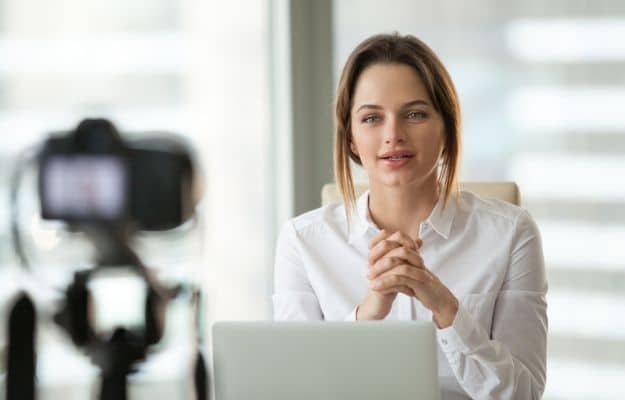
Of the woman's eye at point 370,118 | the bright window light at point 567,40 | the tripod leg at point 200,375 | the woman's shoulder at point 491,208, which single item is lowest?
the woman's shoulder at point 491,208

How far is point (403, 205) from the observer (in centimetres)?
183

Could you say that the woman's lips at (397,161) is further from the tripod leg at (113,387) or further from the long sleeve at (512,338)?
the tripod leg at (113,387)

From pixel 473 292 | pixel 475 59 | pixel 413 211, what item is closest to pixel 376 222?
pixel 413 211

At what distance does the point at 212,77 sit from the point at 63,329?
2415 mm

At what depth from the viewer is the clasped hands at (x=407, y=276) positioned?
4.80 feet

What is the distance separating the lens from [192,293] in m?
0.44

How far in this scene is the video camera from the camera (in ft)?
1.25

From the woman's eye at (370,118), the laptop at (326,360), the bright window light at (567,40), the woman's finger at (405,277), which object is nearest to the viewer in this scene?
the laptop at (326,360)

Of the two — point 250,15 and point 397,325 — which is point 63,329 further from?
point 250,15

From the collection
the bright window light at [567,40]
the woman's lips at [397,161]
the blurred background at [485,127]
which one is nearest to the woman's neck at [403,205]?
the woman's lips at [397,161]

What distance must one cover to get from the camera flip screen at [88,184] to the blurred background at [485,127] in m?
2.40

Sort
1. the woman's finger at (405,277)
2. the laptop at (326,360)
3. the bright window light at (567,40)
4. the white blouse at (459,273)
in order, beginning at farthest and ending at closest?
the bright window light at (567,40), the white blouse at (459,273), the woman's finger at (405,277), the laptop at (326,360)

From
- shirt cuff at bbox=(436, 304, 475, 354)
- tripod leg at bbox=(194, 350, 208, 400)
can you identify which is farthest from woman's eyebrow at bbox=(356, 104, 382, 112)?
tripod leg at bbox=(194, 350, 208, 400)

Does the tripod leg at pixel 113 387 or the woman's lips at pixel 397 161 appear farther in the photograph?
the woman's lips at pixel 397 161
